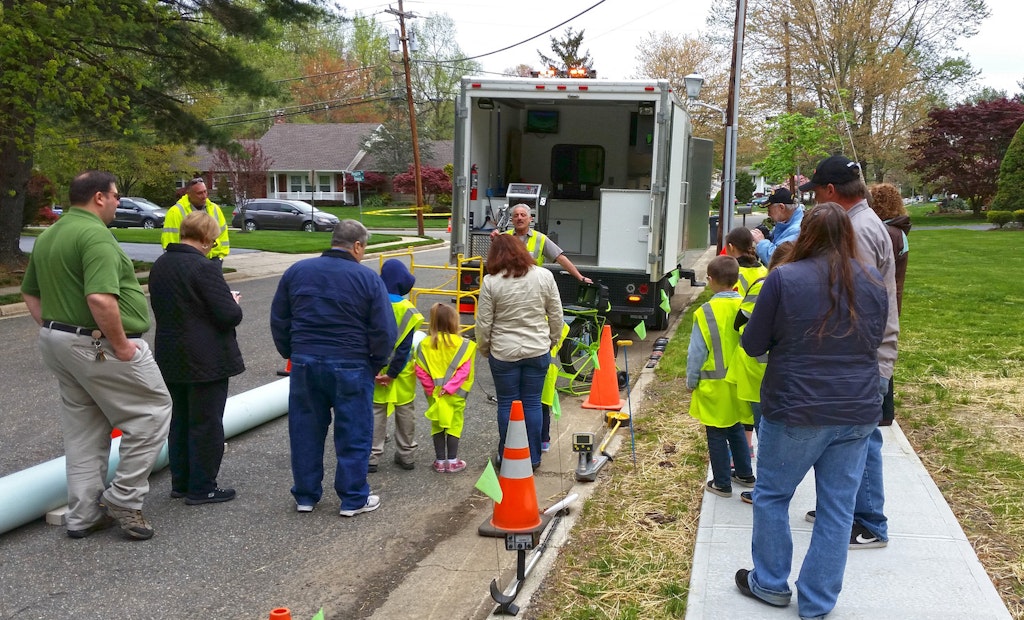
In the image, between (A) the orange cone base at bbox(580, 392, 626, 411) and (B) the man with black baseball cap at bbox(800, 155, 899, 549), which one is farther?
(A) the orange cone base at bbox(580, 392, 626, 411)

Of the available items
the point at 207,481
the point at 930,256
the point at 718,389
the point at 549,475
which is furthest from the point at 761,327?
the point at 930,256

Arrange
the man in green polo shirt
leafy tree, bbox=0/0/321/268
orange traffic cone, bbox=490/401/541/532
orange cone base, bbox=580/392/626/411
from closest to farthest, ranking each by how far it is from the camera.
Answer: the man in green polo shirt → orange traffic cone, bbox=490/401/541/532 → orange cone base, bbox=580/392/626/411 → leafy tree, bbox=0/0/321/268

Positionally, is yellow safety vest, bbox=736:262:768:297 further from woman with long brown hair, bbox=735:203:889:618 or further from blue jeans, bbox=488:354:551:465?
woman with long brown hair, bbox=735:203:889:618

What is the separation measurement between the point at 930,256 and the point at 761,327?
21232mm

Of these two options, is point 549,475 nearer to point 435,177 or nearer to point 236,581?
point 236,581

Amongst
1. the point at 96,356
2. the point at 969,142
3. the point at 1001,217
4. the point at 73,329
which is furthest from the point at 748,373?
the point at 969,142

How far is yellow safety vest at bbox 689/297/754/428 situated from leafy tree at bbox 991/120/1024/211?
32500 millimetres

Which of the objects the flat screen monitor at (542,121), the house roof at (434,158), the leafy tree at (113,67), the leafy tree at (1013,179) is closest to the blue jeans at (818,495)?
the flat screen monitor at (542,121)

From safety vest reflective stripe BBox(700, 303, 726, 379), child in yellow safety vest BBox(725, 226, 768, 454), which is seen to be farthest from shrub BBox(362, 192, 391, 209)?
safety vest reflective stripe BBox(700, 303, 726, 379)

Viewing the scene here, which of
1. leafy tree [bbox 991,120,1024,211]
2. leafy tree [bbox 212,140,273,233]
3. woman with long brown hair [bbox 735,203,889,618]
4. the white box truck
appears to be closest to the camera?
woman with long brown hair [bbox 735,203,889,618]

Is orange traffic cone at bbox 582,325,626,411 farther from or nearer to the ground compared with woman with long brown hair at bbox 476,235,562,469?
nearer to the ground

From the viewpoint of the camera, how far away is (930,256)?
880 inches

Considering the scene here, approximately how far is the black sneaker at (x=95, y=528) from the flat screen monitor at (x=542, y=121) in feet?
31.1

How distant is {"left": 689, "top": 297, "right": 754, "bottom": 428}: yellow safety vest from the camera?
198 inches
